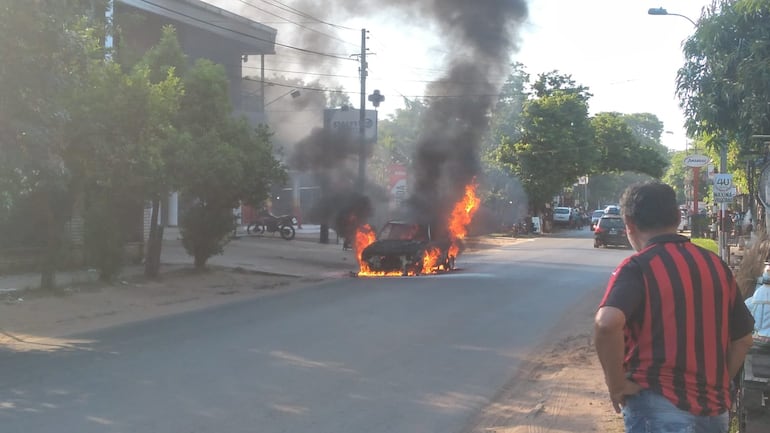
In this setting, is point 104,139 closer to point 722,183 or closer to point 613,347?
point 613,347

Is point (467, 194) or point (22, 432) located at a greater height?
point (467, 194)

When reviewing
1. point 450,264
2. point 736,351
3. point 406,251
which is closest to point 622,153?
point 450,264

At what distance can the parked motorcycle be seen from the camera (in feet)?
100

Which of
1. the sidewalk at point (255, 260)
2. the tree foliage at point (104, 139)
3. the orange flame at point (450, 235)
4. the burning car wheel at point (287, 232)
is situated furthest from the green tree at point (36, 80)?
the burning car wheel at point (287, 232)

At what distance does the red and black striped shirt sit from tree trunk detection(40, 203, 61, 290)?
1229 centimetres

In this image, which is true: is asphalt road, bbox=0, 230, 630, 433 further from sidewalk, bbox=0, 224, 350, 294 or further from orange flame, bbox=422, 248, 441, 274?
orange flame, bbox=422, 248, 441, 274

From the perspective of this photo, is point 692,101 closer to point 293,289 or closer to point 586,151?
point 293,289

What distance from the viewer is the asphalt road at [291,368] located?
19.7ft

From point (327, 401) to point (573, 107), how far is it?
137 feet

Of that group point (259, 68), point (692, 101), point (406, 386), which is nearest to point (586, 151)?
point (259, 68)

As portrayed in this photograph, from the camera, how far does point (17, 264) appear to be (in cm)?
1612

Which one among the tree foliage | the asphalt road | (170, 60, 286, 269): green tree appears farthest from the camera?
(170, 60, 286, 269): green tree

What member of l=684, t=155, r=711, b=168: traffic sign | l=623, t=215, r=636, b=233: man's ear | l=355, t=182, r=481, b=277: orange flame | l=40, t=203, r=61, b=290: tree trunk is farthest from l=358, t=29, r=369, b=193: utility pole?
l=623, t=215, r=636, b=233: man's ear

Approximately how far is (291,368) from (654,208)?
5.54m
